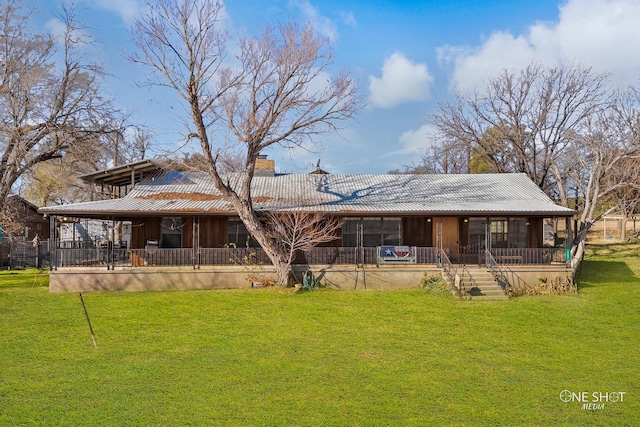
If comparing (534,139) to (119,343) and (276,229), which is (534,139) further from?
(119,343)

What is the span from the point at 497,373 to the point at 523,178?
691 inches

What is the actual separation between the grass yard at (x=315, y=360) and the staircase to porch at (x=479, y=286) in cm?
76

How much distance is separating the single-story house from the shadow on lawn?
83.2 inches

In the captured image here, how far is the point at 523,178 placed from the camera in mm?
23781

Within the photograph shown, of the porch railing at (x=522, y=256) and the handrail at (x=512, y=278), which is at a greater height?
the porch railing at (x=522, y=256)

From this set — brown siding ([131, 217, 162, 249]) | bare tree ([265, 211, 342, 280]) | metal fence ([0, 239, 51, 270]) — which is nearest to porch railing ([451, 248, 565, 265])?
bare tree ([265, 211, 342, 280])

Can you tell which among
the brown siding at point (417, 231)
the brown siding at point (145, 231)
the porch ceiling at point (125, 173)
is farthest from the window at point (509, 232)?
the porch ceiling at point (125, 173)

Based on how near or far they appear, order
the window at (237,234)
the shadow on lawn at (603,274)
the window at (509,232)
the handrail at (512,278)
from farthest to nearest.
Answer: the window at (509,232), the window at (237,234), the shadow on lawn at (603,274), the handrail at (512,278)

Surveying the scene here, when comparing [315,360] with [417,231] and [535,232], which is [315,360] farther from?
[535,232]

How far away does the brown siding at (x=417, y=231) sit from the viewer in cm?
2030

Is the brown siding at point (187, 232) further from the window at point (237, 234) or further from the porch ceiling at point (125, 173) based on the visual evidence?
the porch ceiling at point (125, 173)

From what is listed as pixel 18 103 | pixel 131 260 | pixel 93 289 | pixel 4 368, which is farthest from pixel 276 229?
pixel 18 103

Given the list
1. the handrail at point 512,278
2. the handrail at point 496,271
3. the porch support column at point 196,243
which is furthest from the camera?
the porch support column at point 196,243

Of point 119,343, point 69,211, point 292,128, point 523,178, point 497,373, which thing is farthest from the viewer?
point 523,178
